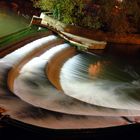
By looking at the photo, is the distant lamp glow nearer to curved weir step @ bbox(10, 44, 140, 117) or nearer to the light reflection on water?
the light reflection on water

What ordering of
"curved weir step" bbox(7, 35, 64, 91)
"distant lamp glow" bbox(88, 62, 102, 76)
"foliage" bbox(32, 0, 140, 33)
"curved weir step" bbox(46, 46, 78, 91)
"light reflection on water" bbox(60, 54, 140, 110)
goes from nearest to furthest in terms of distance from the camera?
"curved weir step" bbox(7, 35, 64, 91) → "light reflection on water" bbox(60, 54, 140, 110) → "curved weir step" bbox(46, 46, 78, 91) → "distant lamp glow" bbox(88, 62, 102, 76) → "foliage" bbox(32, 0, 140, 33)

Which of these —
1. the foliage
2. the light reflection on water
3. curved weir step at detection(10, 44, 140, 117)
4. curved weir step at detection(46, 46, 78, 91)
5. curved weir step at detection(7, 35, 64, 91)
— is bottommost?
the light reflection on water

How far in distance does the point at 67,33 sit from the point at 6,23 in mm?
2996

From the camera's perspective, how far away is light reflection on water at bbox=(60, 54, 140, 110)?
9.72 m

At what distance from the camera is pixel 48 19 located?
1661cm

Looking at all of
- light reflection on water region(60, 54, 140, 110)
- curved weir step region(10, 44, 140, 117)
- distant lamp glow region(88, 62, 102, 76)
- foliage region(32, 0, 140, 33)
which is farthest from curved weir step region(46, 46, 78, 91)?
foliage region(32, 0, 140, 33)

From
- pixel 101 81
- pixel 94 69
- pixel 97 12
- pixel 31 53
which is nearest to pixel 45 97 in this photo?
pixel 31 53

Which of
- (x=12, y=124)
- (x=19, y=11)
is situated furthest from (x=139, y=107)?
(x=19, y=11)

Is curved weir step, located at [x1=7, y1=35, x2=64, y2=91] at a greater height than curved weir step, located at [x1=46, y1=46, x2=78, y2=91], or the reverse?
curved weir step, located at [x1=7, y1=35, x2=64, y2=91]

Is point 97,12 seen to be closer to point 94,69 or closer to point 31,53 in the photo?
point 94,69

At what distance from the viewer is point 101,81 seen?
441 inches

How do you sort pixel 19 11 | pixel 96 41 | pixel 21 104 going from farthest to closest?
pixel 19 11, pixel 96 41, pixel 21 104

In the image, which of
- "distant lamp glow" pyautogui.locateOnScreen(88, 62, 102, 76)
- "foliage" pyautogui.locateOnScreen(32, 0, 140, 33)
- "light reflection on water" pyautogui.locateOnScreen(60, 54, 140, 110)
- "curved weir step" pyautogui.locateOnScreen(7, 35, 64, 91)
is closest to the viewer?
"curved weir step" pyautogui.locateOnScreen(7, 35, 64, 91)

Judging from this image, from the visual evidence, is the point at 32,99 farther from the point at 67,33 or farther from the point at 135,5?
the point at 135,5
